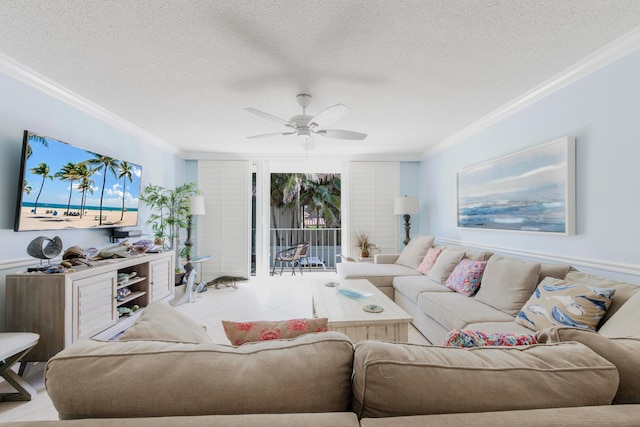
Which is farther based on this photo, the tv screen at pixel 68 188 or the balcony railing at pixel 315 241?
the balcony railing at pixel 315 241

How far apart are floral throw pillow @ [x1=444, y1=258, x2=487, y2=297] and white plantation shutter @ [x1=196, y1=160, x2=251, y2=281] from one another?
3.53m

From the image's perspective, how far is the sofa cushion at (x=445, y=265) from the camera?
325cm

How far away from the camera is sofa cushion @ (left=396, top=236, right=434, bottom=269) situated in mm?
4070

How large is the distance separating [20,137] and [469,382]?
10.9 ft

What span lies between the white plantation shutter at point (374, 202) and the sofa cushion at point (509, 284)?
2.75m

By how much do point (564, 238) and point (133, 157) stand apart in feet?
15.8

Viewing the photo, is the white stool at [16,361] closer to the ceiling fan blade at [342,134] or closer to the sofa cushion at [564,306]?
the ceiling fan blade at [342,134]

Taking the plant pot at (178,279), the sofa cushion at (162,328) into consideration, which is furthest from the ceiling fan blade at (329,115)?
the plant pot at (178,279)

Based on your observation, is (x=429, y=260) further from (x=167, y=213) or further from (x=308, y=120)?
(x=167, y=213)

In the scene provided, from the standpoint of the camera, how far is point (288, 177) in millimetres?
8047

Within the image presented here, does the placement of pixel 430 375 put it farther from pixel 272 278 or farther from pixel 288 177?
pixel 288 177

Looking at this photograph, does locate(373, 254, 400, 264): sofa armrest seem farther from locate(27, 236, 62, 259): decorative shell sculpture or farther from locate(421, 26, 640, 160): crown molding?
locate(27, 236, 62, 259): decorative shell sculpture

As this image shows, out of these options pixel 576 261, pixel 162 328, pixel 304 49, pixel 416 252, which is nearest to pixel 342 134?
pixel 304 49

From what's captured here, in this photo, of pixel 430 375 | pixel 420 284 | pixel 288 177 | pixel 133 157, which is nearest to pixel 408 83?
pixel 420 284
